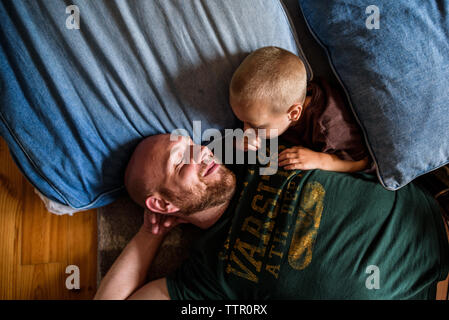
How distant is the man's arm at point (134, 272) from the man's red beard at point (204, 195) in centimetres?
17

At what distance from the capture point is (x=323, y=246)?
90cm

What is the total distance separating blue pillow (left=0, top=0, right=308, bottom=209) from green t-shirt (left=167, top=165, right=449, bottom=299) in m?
0.37

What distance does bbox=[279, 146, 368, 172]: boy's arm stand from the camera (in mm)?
967

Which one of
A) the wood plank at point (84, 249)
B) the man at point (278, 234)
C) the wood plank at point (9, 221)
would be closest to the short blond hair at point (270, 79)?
the man at point (278, 234)

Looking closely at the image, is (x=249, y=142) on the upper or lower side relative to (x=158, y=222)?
upper

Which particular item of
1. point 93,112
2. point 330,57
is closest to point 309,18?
point 330,57

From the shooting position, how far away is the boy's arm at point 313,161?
3.17 ft

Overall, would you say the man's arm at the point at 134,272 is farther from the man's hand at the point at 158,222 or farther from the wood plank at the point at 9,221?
the wood plank at the point at 9,221

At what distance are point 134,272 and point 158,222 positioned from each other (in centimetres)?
19

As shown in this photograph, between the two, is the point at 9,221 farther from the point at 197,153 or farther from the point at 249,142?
the point at 249,142

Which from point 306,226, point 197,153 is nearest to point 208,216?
point 197,153

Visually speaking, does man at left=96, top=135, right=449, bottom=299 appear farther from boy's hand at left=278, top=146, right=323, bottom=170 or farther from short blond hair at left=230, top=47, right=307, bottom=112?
short blond hair at left=230, top=47, right=307, bottom=112

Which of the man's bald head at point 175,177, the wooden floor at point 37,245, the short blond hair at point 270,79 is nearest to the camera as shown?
the short blond hair at point 270,79

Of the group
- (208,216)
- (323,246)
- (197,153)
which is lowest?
(323,246)
